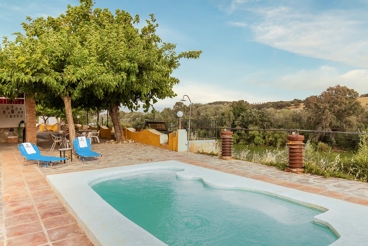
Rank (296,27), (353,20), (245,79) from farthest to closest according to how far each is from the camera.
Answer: (245,79), (296,27), (353,20)

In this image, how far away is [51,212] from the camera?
163 inches

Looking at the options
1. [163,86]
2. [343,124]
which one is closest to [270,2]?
[163,86]

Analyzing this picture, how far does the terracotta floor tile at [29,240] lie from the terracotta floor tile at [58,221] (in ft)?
0.81

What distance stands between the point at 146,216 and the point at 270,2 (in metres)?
11.4

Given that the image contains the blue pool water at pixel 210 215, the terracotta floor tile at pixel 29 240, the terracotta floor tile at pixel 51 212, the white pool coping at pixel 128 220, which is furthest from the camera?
the terracotta floor tile at pixel 51 212

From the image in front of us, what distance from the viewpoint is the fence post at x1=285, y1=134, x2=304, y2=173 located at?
6.88 meters

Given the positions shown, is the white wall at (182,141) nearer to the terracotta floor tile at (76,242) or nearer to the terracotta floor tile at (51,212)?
the terracotta floor tile at (51,212)

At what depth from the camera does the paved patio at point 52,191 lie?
336 cm

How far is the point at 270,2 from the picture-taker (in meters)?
12.1

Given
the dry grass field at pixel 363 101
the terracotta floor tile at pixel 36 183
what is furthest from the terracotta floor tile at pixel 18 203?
the dry grass field at pixel 363 101

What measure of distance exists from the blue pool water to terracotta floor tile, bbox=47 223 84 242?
1101 millimetres

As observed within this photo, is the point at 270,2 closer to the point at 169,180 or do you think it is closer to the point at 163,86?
the point at 163,86

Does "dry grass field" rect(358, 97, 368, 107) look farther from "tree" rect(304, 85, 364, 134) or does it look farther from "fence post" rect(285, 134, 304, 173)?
"fence post" rect(285, 134, 304, 173)

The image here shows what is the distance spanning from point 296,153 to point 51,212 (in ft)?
19.2
